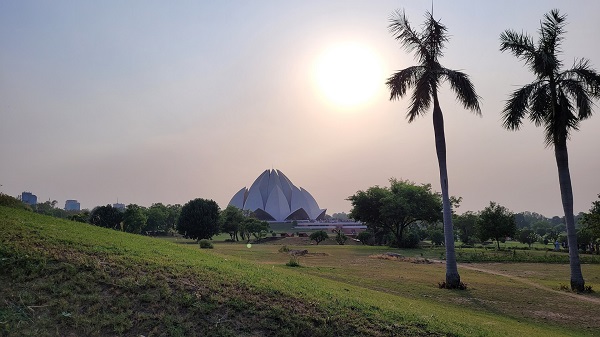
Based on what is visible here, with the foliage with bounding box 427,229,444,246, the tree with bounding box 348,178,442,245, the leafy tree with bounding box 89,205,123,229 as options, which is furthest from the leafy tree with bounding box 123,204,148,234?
the foliage with bounding box 427,229,444,246

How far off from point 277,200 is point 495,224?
8017cm

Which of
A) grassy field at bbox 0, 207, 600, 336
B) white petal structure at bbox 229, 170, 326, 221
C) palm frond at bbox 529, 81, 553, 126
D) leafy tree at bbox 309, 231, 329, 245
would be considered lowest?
grassy field at bbox 0, 207, 600, 336

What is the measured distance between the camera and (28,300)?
7.22 meters

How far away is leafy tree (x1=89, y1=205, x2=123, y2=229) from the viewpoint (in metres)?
60.8

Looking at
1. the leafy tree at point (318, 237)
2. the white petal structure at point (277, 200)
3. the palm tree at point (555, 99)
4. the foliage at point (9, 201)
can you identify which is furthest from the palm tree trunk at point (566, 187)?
the white petal structure at point (277, 200)

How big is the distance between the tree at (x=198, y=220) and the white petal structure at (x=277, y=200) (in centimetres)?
5848

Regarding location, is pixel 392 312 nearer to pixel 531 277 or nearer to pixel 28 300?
pixel 28 300

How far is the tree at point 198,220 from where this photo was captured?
60.0 metres

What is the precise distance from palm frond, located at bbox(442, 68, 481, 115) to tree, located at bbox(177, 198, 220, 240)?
46.3 metres

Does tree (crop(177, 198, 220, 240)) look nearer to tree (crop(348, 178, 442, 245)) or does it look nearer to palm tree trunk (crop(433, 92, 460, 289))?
tree (crop(348, 178, 442, 245))

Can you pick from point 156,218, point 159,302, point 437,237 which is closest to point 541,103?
point 159,302

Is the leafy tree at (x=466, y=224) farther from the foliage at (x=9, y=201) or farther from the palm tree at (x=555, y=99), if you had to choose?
the foliage at (x=9, y=201)

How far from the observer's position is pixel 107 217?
6144cm

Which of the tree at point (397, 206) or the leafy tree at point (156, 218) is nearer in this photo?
the tree at point (397, 206)
